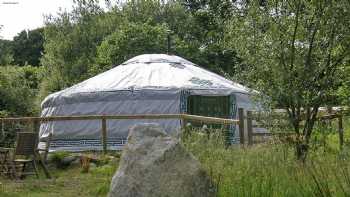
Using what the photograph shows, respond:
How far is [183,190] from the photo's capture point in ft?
15.9

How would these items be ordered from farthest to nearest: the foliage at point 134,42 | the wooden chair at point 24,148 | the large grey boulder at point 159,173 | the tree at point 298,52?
the foliage at point 134,42 → the wooden chair at point 24,148 → the tree at point 298,52 → the large grey boulder at point 159,173

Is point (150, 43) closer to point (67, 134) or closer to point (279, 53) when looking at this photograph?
point (67, 134)

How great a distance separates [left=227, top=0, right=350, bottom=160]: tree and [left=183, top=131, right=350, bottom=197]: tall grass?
3.67 ft

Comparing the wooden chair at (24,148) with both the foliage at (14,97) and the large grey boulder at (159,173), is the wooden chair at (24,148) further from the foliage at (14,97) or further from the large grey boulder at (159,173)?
the foliage at (14,97)

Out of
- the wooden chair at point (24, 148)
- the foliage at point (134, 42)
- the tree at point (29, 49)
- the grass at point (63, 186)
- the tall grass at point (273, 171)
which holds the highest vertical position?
the tree at point (29, 49)

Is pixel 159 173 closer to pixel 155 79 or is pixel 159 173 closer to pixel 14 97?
pixel 155 79

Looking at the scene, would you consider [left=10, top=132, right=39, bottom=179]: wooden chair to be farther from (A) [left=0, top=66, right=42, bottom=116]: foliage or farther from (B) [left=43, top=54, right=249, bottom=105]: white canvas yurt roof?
(A) [left=0, top=66, right=42, bottom=116]: foliage

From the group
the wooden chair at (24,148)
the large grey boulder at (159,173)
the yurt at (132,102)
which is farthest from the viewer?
the yurt at (132,102)

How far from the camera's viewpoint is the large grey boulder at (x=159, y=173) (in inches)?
192

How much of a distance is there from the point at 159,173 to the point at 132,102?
9.22 meters

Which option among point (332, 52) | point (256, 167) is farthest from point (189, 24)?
point (256, 167)

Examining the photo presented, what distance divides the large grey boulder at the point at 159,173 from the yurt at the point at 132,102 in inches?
334

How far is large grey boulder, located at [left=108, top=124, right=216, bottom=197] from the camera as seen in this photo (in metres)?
4.88

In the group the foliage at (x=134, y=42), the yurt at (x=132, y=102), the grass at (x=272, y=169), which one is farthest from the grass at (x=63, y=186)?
the foliage at (x=134, y=42)
